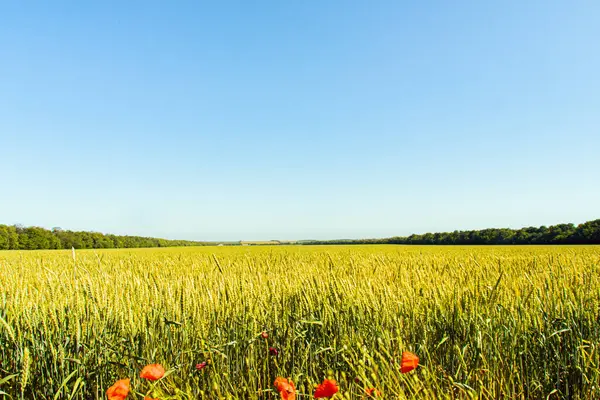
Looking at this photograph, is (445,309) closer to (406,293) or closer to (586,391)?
(406,293)

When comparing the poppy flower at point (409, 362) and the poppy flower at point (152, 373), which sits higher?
the poppy flower at point (409, 362)

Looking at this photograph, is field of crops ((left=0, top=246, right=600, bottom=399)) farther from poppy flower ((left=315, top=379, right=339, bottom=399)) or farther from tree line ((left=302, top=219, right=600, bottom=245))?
tree line ((left=302, top=219, right=600, bottom=245))

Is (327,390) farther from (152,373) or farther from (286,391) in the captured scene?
(152,373)

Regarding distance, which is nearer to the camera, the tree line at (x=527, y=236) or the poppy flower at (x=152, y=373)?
the poppy flower at (x=152, y=373)

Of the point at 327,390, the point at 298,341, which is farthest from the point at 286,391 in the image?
the point at 298,341

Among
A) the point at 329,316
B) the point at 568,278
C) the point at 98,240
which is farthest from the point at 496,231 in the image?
the point at 98,240

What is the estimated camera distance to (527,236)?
114 ft

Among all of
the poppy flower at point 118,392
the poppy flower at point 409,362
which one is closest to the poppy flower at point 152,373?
the poppy flower at point 118,392

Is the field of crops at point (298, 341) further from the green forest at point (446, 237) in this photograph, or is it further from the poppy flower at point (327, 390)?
the green forest at point (446, 237)

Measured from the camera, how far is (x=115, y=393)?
1.14m

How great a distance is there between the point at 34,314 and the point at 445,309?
262 centimetres

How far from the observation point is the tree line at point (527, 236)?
96.0 feet

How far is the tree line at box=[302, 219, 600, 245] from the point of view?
1152 inches

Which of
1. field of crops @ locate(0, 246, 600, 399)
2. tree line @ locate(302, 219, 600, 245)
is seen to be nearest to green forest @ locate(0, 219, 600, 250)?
tree line @ locate(302, 219, 600, 245)
